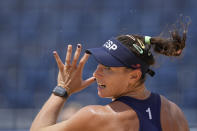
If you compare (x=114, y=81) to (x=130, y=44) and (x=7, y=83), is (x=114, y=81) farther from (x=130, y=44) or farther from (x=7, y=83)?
(x=7, y=83)

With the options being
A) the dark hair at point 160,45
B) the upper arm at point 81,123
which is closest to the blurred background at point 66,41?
the dark hair at point 160,45

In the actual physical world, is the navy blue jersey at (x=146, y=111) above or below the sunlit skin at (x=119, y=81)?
below

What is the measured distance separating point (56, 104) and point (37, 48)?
266 cm

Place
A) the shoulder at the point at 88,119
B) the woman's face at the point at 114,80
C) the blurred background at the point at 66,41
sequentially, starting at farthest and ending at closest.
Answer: the blurred background at the point at 66,41 < the woman's face at the point at 114,80 < the shoulder at the point at 88,119

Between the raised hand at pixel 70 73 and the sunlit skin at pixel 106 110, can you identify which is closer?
the sunlit skin at pixel 106 110

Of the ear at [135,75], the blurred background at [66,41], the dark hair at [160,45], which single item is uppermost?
the dark hair at [160,45]

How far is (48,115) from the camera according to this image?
1875 millimetres

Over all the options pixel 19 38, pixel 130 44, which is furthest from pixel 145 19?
pixel 130 44

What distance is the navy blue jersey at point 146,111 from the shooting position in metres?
1.79

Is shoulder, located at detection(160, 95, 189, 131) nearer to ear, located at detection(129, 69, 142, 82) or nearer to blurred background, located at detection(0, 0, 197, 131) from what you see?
ear, located at detection(129, 69, 142, 82)

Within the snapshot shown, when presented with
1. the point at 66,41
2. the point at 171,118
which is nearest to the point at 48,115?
the point at 171,118

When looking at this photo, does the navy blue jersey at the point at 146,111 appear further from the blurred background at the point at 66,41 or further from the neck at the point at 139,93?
the blurred background at the point at 66,41

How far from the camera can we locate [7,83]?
445 cm

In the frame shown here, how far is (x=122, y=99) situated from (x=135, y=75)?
125 mm
